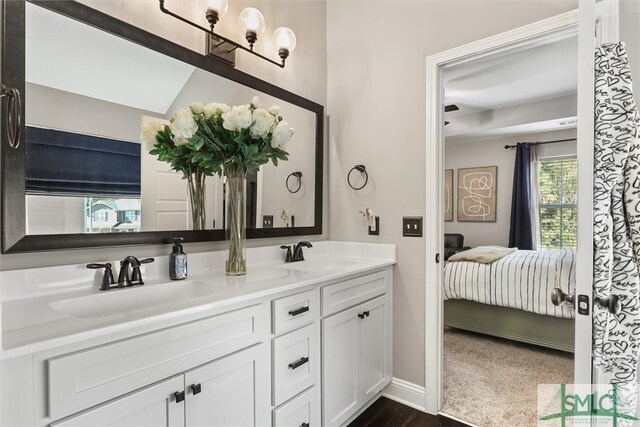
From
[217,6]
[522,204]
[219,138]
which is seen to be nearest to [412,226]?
[219,138]

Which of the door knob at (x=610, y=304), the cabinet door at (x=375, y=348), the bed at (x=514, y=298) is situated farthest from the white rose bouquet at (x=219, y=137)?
the bed at (x=514, y=298)

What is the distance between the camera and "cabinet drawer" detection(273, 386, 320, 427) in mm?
1407

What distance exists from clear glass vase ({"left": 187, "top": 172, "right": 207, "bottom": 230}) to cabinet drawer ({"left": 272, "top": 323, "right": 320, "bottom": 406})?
0.72 m

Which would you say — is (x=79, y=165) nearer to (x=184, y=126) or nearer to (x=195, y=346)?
(x=184, y=126)

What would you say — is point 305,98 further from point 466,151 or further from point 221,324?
point 466,151

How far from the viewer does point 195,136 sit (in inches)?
58.3

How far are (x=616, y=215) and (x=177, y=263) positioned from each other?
1.74 metres

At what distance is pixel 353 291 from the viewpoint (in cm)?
183

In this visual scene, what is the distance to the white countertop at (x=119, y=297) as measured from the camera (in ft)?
2.84

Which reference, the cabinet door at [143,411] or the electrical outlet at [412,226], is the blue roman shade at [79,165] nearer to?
the cabinet door at [143,411]

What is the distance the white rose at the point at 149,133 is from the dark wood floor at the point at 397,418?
1775 millimetres

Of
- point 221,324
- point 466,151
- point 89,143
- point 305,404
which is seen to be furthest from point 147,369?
point 466,151

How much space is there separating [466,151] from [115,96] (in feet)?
19.3

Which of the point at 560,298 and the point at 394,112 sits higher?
the point at 394,112
